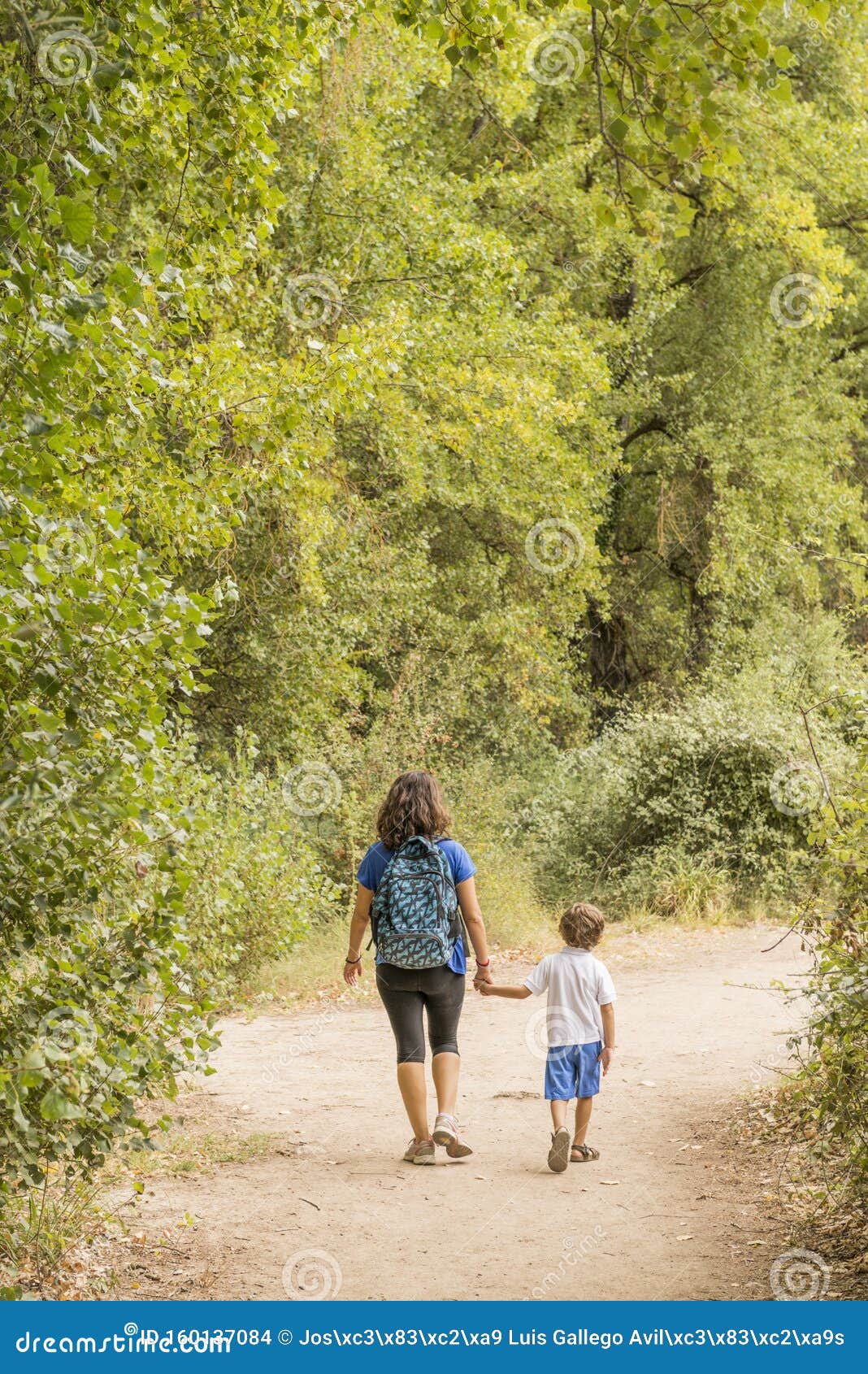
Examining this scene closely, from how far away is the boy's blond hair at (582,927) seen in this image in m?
6.46

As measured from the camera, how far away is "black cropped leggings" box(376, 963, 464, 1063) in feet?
20.8

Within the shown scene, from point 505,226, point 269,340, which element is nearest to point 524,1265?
point 269,340

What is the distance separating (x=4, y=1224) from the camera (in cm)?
467

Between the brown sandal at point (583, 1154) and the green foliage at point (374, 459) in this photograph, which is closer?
the green foliage at point (374, 459)

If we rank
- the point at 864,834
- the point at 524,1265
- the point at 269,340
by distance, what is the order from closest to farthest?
the point at 524,1265
the point at 864,834
the point at 269,340

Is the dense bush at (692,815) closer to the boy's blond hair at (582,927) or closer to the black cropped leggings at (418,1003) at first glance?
the boy's blond hair at (582,927)

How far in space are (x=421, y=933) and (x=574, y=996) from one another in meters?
0.81

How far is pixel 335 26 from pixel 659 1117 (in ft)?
20.9

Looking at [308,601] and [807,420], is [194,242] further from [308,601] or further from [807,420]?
[807,420]

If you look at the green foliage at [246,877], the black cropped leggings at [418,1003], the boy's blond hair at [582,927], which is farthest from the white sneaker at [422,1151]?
the green foliage at [246,877]

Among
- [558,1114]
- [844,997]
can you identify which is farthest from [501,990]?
[844,997]

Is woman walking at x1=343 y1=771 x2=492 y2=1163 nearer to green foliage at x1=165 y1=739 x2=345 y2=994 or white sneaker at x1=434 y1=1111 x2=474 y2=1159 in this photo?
white sneaker at x1=434 y1=1111 x2=474 y2=1159

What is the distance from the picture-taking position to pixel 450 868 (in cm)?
637

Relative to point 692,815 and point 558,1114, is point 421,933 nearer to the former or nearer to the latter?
point 558,1114
